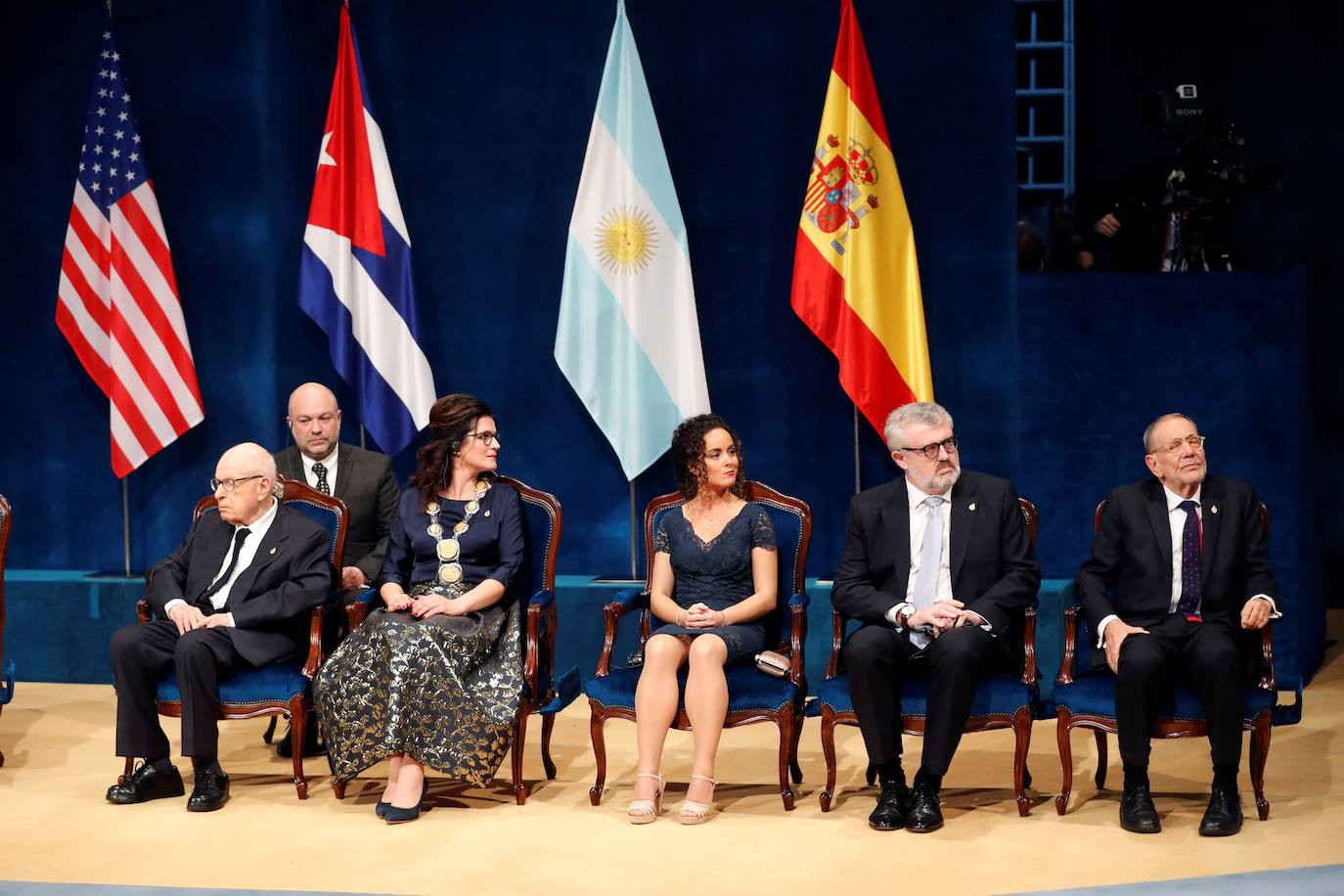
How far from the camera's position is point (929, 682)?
4996 millimetres

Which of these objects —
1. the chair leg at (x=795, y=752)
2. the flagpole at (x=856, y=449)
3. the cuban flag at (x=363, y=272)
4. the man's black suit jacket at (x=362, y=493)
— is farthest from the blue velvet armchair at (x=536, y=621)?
the flagpole at (x=856, y=449)

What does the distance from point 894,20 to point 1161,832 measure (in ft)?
11.2

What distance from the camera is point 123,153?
278 inches

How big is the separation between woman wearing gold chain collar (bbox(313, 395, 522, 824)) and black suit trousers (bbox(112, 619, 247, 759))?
1.04 ft

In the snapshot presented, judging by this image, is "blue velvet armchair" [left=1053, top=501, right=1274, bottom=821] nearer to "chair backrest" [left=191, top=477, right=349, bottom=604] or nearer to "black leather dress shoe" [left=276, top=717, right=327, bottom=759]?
"chair backrest" [left=191, top=477, right=349, bottom=604]

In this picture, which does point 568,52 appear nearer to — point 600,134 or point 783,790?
point 600,134

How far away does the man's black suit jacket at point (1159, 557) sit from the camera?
511cm

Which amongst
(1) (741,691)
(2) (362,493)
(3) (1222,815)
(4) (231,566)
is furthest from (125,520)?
(3) (1222,815)

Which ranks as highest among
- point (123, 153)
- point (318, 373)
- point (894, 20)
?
point (894, 20)

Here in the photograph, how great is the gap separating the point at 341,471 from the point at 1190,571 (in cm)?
295

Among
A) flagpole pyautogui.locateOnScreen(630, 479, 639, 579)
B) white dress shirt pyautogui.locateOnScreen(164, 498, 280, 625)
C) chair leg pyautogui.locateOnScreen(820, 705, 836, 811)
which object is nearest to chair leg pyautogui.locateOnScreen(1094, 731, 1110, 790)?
chair leg pyautogui.locateOnScreen(820, 705, 836, 811)

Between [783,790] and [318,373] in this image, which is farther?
[318,373]

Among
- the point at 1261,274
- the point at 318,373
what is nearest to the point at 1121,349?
the point at 1261,274

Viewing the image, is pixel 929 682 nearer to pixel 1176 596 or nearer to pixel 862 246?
pixel 1176 596
